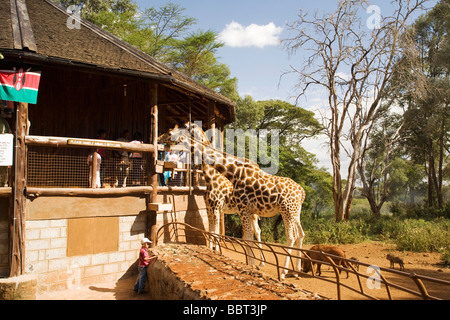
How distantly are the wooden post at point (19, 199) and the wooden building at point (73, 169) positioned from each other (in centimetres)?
2

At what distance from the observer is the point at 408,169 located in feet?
144

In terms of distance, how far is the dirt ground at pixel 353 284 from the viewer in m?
8.42

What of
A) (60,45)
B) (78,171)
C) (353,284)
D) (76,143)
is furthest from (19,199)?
(353,284)

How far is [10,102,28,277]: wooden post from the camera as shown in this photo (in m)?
8.04

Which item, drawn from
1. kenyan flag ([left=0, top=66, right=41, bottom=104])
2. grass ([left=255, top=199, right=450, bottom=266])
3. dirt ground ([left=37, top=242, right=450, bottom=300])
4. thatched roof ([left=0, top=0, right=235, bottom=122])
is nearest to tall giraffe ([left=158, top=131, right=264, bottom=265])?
dirt ground ([left=37, top=242, right=450, bottom=300])

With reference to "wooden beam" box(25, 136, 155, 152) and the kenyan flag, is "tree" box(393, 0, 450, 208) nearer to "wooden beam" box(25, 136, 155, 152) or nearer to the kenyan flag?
"wooden beam" box(25, 136, 155, 152)

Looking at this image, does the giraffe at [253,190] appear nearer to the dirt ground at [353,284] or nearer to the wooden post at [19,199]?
the dirt ground at [353,284]

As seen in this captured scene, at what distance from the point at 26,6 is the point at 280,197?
9.93m

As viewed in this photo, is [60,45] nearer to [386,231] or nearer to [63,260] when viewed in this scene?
[63,260]

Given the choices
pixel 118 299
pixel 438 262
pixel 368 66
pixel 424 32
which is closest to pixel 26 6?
pixel 118 299

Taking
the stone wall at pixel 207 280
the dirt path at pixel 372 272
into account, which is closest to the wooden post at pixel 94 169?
the stone wall at pixel 207 280

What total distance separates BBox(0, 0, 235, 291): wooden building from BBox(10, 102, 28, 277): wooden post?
0.02 metres
